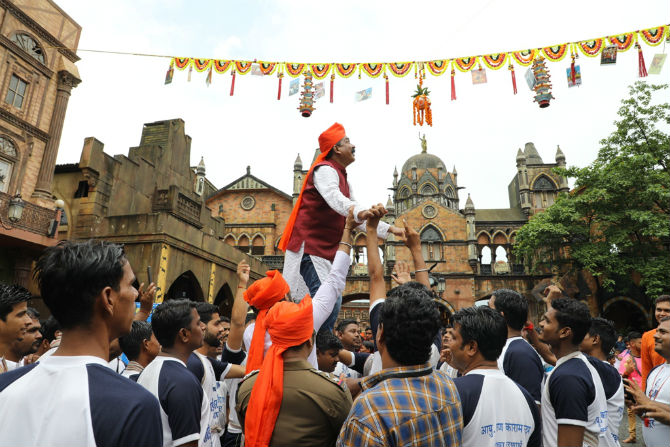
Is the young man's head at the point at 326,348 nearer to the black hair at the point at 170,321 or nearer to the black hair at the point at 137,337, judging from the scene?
the black hair at the point at 170,321

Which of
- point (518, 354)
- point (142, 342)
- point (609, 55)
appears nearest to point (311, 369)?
point (518, 354)

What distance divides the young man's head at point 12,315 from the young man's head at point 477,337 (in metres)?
3.19

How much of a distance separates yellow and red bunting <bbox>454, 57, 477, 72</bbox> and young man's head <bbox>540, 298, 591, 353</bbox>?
8.89 m

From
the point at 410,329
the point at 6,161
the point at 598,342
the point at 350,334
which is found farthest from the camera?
the point at 6,161

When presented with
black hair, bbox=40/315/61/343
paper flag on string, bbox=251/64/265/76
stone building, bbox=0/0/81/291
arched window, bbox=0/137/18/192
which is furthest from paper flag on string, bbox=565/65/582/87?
arched window, bbox=0/137/18/192

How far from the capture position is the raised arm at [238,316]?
3.56 metres

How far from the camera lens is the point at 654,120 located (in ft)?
69.5

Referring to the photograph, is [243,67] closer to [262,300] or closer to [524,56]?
[524,56]

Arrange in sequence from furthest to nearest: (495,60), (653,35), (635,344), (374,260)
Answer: (495,60) → (653,35) → (635,344) → (374,260)

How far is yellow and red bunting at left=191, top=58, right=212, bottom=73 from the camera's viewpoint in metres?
10.7

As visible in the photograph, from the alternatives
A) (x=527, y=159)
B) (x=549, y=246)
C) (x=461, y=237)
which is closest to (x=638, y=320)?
(x=549, y=246)

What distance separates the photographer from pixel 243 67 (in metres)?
10.9

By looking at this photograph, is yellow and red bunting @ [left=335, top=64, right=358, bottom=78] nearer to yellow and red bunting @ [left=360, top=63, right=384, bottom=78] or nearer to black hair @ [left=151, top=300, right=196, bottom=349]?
yellow and red bunting @ [left=360, top=63, right=384, bottom=78]

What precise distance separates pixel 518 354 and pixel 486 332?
980 mm
